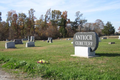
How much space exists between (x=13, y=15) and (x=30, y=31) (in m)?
10.6

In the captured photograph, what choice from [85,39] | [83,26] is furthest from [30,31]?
[85,39]

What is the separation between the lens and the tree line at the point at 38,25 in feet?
198

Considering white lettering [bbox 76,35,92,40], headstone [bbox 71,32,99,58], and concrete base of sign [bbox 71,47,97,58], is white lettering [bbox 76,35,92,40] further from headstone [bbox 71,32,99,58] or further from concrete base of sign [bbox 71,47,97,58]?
concrete base of sign [bbox 71,47,97,58]

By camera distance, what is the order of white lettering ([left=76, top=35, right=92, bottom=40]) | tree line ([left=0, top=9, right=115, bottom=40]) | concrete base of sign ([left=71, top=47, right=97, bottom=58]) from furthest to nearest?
tree line ([left=0, top=9, right=115, bottom=40]) → white lettering ([left=76, top=35, right=92, bottom=40]) → concrete base of sign ([left=71, top=47, right=97, bottom=58])

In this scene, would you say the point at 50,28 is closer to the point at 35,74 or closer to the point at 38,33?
the point at 38,33

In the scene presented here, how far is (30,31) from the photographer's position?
62844 millimetres

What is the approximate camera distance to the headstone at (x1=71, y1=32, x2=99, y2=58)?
32.0 feet

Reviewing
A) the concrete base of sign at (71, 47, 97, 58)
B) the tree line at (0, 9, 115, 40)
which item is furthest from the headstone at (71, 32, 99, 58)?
the tree line at (0, 9, 115, 40)

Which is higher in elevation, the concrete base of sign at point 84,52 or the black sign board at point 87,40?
the black sign board at point 87,40

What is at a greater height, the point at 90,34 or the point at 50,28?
the point at 50,28

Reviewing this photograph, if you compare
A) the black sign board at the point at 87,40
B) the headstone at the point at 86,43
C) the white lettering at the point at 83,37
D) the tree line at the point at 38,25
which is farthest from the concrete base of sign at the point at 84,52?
the tree line at the point at 38,25

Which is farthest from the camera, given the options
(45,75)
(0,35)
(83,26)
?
(83,26)

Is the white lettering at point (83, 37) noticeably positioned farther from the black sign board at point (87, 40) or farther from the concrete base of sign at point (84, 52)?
the concrete base of sign at point (84, 52)

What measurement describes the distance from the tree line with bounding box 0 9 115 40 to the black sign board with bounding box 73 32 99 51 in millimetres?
48913
